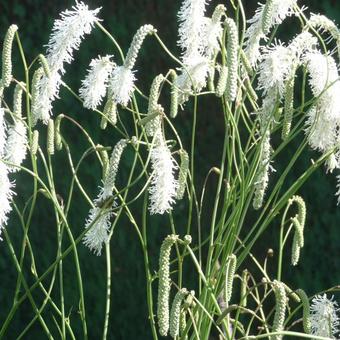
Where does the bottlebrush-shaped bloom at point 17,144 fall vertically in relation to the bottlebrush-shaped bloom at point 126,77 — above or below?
below

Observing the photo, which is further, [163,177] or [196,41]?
[196,41]

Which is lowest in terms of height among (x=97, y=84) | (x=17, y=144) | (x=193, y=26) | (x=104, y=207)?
(x=104, y=207)

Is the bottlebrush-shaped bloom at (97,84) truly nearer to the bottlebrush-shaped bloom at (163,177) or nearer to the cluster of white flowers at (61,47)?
the cluster of white flowers at (61,47)

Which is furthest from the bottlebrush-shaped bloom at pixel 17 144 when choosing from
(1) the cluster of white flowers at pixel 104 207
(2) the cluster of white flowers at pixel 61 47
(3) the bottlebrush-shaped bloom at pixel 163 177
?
(3) the bottlebrush-shaped bloom at pixel 163 177

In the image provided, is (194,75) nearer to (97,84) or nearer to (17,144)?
(97,84)

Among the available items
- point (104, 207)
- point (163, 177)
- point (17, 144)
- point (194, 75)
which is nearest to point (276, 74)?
point (194, 75)

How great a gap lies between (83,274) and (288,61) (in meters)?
1.68

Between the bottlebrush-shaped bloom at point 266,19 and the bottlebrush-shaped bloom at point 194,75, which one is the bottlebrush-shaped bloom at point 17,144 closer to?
the bottlebrush-shaped bloom at point 194,75

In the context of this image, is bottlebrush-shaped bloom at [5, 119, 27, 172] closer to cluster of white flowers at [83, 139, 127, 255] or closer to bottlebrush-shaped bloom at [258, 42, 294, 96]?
cluster of white flowers at [83, 139, 127, 255]

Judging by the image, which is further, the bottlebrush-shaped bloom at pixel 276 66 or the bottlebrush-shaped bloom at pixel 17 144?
the bottlebrush-shaped bloom at pixel 17 144

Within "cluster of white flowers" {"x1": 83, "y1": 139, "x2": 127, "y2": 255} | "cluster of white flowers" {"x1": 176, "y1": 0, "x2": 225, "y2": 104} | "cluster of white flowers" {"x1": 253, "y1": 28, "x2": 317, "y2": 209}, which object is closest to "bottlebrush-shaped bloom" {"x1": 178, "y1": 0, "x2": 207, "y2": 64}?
"cluster of white flowers" {"x1": 176, "y1": 0, "x2": 225, "y2": 104}

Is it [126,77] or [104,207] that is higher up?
[126,77]

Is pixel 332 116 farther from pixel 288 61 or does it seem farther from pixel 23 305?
pixel 23 305

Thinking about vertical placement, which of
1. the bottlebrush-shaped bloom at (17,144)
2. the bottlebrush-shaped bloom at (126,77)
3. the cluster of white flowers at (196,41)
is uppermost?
the cluster of white flowers at (196,41)
